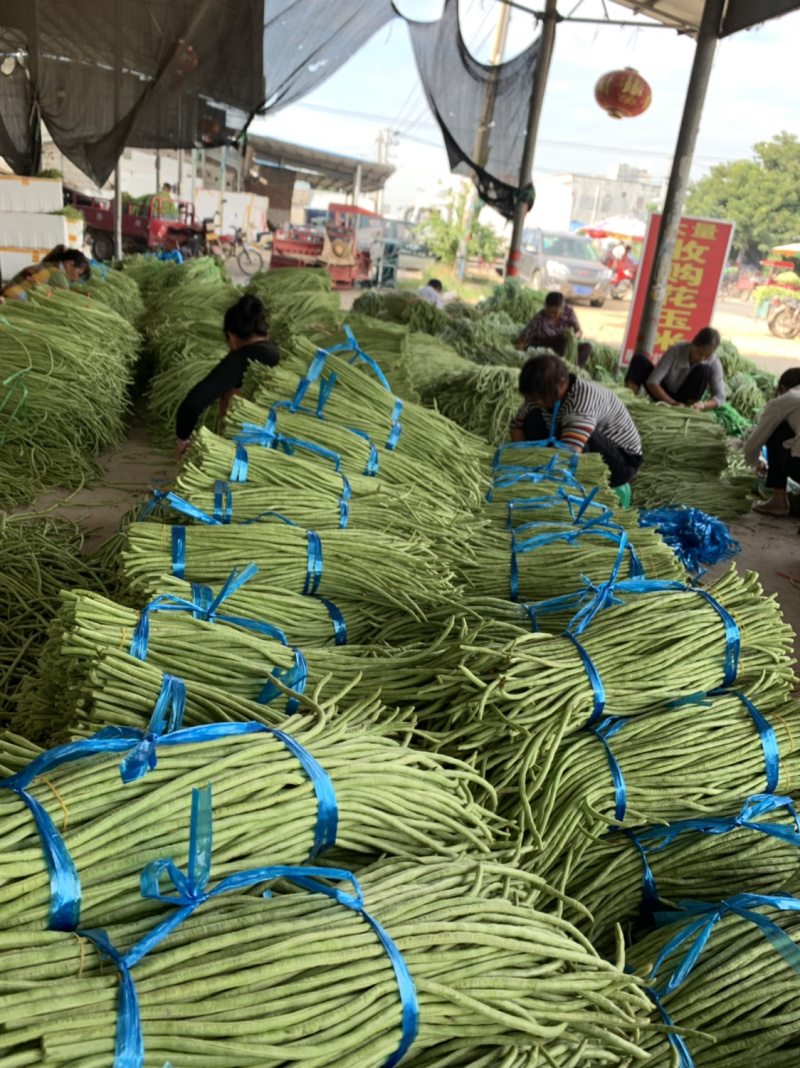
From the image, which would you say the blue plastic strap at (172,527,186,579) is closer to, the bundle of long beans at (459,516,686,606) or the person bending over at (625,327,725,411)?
the bundle of long beans at (459,516,686,606)

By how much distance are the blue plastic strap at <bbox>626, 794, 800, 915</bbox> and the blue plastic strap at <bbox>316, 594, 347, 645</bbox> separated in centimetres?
90

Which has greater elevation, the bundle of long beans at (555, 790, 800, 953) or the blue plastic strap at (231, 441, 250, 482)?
the blue plastic strap at (231, 441, 250, 482)

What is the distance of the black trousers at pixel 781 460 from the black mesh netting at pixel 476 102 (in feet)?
18.3

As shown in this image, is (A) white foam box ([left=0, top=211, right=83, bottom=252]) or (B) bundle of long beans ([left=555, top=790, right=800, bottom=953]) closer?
(B) bundle of long beans ([left=555, top=790, right=800, bottom=953])

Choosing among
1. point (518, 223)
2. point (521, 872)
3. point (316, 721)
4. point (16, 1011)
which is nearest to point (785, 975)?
point (521, 872)

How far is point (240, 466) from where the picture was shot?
2.61 meters

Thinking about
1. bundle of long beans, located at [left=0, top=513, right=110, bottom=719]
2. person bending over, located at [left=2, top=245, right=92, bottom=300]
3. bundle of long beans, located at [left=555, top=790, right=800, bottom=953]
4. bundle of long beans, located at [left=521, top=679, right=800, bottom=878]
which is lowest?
bundle of long beans, located at [left=0, top=513, right=110, bottom=719]

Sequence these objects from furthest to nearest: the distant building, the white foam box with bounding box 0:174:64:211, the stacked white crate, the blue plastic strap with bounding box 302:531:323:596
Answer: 1. the distant building
2. the stacked white crate
3. the white foam box with bounding box 0:174:64:211
4. the blue plastic strap with bounding box 302:531:323:596

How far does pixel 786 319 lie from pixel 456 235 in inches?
433

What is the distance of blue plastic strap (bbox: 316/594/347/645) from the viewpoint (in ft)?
7.13

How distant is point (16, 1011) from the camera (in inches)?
36.1

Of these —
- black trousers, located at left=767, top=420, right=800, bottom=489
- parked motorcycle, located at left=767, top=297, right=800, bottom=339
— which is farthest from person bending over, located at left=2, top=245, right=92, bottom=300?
parked motorcycle, located at left=767, top=297, right=800, bottom=339

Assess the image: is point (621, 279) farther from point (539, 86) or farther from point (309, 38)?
point (309, 38)

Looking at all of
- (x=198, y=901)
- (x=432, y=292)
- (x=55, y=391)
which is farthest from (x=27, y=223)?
(x=198, y=901)
